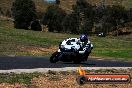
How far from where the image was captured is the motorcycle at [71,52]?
1105 inches

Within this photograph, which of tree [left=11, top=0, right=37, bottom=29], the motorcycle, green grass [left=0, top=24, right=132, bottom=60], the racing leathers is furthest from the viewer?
tree [left=11, top=0, right=37, bottom=29]

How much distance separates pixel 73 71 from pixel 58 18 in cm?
9241

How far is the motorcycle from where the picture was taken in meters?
28.1

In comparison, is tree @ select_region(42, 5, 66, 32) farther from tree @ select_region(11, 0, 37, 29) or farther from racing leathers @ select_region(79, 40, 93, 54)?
racing leathers @ select_region(79, 40, 93, 54)

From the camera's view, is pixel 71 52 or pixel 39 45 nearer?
pixel 71 52

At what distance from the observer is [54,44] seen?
5700cm

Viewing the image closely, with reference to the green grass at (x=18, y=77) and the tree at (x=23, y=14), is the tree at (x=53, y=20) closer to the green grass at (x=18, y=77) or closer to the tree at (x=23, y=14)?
the tree at (x=23, y=14)

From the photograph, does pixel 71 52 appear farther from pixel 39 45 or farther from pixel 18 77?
pixel 39 45

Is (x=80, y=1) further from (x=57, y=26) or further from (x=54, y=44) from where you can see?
(x=54, y=44)

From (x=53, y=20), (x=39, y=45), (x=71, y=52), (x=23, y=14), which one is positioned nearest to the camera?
(x=71, y=52)

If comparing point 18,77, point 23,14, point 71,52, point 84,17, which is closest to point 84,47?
point 71,52

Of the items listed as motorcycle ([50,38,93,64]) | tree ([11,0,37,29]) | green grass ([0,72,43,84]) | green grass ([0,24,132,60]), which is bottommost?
tree ([11,0,37,29])

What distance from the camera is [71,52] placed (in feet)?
93.0

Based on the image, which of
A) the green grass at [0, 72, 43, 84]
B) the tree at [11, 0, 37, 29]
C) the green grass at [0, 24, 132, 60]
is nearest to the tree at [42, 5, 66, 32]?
the tree at [11, 0, 37, 29]
